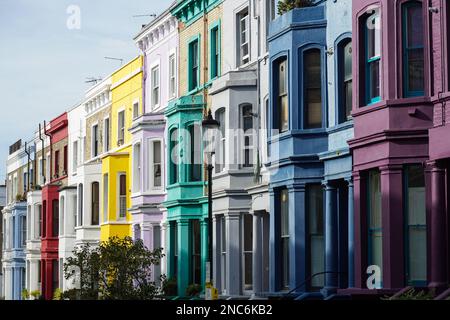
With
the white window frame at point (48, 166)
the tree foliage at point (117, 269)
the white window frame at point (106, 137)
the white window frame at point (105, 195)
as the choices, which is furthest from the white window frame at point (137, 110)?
the white window frame at point (48, 166)

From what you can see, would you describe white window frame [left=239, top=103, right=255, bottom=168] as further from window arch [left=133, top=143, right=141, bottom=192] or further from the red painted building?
the red painted building

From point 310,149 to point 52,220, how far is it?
3747cm

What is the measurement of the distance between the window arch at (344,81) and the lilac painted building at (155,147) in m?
17.2

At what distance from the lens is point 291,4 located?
31562mm

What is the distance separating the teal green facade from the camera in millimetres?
41062

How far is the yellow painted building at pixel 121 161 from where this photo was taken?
169 feet

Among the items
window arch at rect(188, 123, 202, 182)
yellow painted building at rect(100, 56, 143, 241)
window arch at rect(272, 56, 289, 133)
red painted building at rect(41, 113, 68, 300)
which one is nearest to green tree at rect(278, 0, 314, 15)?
window arch at rect(272, 56, 289, 133)

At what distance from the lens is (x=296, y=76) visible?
3042 cm

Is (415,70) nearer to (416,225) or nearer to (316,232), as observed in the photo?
(416,225)

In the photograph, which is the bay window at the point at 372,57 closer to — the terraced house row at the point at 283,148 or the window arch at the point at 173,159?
the terraced house row at the point at 283,148

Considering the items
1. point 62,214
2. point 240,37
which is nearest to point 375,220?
point 240,37

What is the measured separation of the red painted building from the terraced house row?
5901mm
